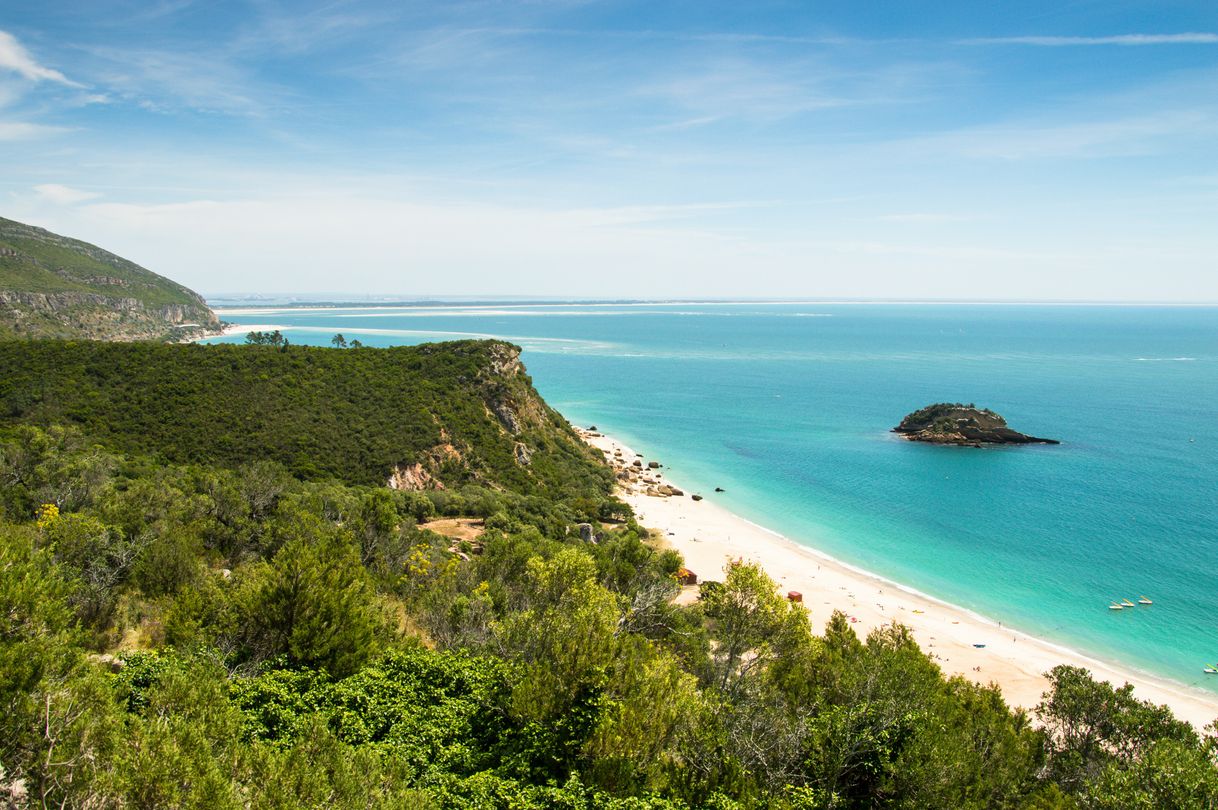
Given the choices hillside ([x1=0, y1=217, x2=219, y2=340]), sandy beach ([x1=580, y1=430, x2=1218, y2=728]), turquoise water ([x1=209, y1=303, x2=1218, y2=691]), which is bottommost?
sandy beach ([x1=580, y1=430, x2=1218, y2=728])

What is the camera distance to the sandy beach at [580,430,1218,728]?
109 feet

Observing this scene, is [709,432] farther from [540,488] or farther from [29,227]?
[29,227]

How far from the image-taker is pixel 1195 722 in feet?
97.9

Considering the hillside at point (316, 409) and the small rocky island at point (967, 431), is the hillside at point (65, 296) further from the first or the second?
the small rocky island at point (967, 431)

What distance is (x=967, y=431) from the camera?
291ft

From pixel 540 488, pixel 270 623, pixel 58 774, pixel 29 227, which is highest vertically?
pixel 29 227

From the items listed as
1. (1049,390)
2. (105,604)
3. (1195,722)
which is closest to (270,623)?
(105,604)

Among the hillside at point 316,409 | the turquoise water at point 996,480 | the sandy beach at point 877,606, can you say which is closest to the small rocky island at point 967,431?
the turquoise water at point 996,480

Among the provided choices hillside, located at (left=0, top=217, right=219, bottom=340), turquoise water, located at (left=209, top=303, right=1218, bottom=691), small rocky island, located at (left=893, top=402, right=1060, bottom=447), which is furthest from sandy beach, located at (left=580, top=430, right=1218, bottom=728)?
hillside, located at (left=0, top=217, right=219, bottom=340)

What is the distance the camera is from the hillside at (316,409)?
51.1m

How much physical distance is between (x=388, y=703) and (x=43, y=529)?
18383mm

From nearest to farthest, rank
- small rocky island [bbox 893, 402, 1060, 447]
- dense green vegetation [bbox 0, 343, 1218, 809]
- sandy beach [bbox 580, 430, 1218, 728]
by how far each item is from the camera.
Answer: dense green vegetation [bbox 0, 343, 1218, 809]
sandy beach [bbox 580, 430, 1218, 728]
small rocky island [bbox 893, 402, 1060, 447]

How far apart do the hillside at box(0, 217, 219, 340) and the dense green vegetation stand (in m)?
100

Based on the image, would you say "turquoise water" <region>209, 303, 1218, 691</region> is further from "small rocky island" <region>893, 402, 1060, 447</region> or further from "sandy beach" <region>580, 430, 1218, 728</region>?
"small rocky island" <region>893, 402, 1060, 447</region>
